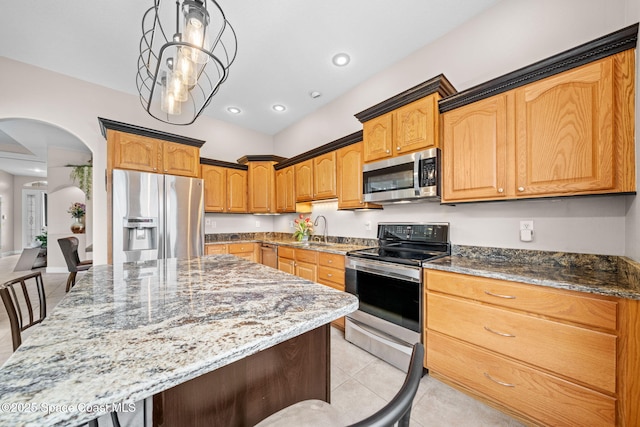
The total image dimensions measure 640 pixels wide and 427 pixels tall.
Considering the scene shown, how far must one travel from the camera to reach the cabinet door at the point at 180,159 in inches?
127

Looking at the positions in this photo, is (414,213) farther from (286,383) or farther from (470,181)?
(286,383)

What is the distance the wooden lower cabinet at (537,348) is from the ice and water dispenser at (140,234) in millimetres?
3097

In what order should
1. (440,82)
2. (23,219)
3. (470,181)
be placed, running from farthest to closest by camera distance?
(23,219)
(440,82)
(470,181)

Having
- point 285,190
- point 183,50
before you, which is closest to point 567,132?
point 183,50

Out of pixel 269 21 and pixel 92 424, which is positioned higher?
pixel 269 21

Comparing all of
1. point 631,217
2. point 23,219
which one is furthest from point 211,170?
point 23,219

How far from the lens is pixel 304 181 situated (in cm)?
358

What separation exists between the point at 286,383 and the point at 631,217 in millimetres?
2117

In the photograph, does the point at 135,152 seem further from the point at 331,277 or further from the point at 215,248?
the point at 331,277

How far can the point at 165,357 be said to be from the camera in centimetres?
55

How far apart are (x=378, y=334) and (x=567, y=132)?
6.52 feet

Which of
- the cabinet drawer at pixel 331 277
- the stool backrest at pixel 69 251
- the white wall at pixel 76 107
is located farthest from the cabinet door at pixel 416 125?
the stool backrest at pixel 69 251

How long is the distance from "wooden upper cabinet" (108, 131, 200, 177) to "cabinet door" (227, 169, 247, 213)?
0.62 metres

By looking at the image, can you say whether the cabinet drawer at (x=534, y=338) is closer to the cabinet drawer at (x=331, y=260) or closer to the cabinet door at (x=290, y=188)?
the cabinet drawer at (x=331, y=260)
